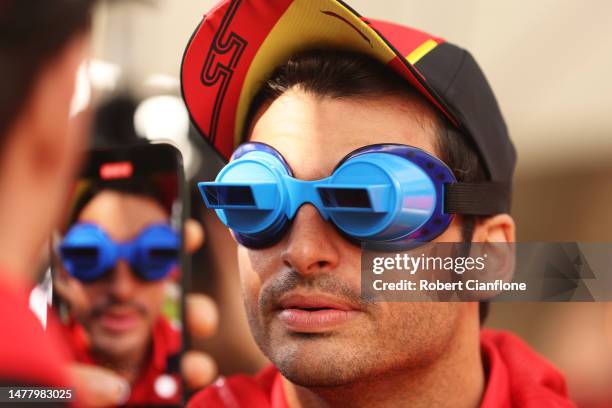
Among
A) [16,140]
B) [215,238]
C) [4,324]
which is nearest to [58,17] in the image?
[16,140]

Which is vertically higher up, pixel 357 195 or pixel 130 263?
pixel 357 195

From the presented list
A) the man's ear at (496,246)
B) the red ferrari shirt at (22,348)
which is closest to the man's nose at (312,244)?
the man's ear at (496,246)

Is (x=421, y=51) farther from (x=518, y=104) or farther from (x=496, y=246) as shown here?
(x=518, y=104)

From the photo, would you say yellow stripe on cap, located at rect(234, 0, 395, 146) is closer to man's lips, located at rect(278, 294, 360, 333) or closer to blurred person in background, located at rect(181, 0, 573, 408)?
blurred person in background, located at rect(181, 0, 573, 408)

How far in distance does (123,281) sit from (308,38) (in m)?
1.06

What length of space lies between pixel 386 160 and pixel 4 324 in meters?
→ 0.84

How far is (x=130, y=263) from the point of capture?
240cm

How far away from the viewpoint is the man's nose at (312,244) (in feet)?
5.31

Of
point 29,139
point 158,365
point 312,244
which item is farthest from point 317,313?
point 158,365

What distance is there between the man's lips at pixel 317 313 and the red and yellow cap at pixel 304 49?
19.4 inches

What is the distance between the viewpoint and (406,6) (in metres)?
3.11

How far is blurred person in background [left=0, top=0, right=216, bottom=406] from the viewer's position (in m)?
1.12

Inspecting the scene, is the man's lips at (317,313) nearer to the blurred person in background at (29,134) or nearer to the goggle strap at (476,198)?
the goggle strap at (476,198)

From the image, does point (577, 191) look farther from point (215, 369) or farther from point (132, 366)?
point (132, 366)
